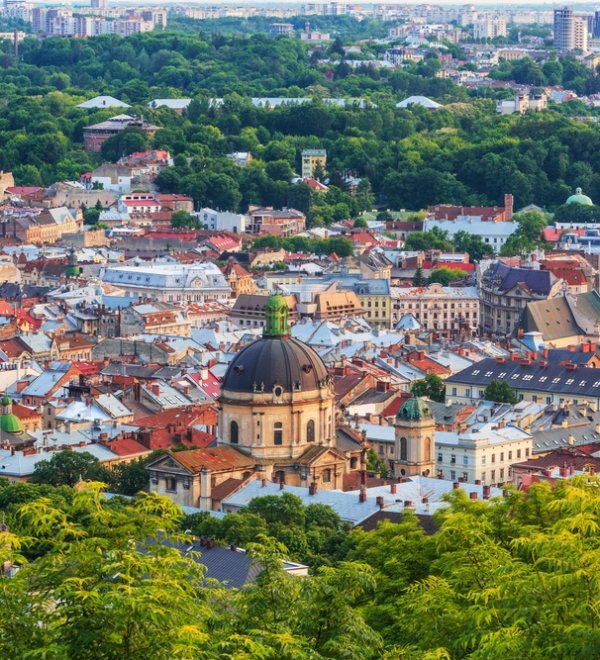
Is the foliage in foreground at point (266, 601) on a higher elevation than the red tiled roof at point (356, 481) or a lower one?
higher

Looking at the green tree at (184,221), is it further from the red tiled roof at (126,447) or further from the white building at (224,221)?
the red tiled roof at (126,447)

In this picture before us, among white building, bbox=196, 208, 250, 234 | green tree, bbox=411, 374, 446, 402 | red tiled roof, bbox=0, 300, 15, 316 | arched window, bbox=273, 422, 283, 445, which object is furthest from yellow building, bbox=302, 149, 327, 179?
arched window, bbox=273, 422, 283, 445

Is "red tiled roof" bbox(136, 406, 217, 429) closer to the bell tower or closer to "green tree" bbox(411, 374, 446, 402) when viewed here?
the bell tower

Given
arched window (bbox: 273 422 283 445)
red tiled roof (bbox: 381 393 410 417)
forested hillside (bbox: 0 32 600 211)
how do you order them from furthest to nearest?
forested hillside (bbox: 0 32 600 211), red tiled roof (bbox: 381 393 410 417), arched window (bbox: 273 422 283 445)

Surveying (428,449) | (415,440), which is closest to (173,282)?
(428,449)

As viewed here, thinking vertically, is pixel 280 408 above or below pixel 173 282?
above

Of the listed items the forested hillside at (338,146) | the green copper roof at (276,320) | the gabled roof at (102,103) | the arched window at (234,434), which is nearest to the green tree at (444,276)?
the forested hillside at (338,146)

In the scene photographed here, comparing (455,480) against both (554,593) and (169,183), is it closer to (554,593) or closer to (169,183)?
(554,593)

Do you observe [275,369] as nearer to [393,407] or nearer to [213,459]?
[213,459]
